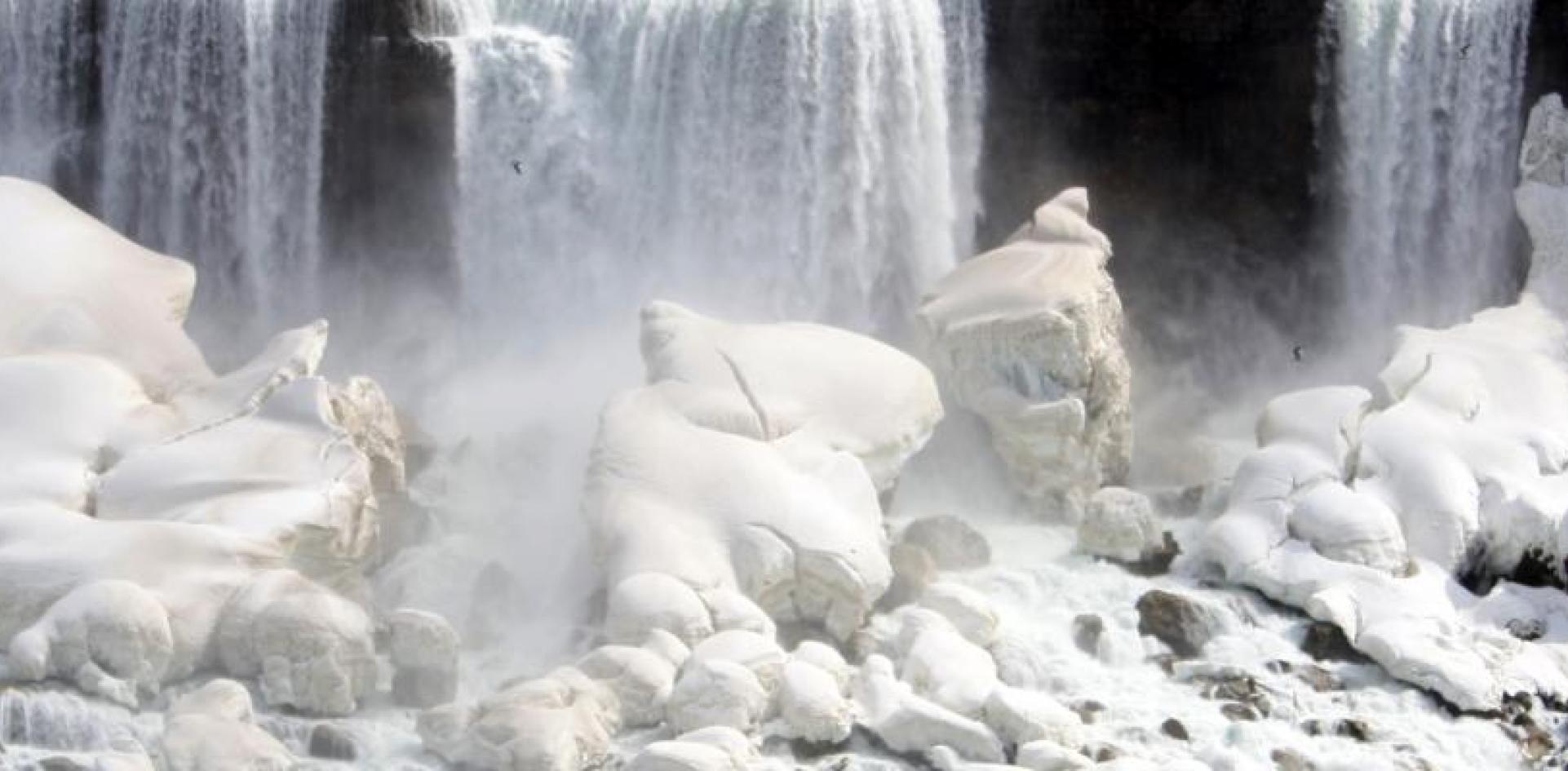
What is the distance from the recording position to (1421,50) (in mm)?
27531

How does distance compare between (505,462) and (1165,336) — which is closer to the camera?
(505,462)

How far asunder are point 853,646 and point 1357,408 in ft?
17.2

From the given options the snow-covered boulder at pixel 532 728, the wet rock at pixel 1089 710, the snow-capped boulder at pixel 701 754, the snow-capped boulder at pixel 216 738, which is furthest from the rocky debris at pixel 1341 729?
the snow-capped boulder at pixel 216 738

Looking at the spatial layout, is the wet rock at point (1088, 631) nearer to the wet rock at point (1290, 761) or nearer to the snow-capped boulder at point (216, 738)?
the wet rock at point (1290, 761)

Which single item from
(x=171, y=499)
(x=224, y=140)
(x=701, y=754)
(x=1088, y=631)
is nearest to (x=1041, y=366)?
(x=1088, y=631)

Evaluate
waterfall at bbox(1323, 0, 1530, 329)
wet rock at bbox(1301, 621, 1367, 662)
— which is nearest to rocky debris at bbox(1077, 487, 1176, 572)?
wet rock at bbox(1301, 621, 1367, 662)

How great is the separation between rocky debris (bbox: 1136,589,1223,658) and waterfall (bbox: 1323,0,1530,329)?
5897 mm

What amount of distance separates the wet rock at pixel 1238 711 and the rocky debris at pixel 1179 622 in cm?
87

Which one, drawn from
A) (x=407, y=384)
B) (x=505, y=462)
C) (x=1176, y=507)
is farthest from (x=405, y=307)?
(x=1176, y=507)

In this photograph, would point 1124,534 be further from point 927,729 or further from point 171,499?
point 171,499

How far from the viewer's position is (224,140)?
2741 cm

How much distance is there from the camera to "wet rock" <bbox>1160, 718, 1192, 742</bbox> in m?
21.6

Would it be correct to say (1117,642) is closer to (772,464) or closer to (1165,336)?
(772,464)

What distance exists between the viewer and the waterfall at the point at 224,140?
89.3 feet
